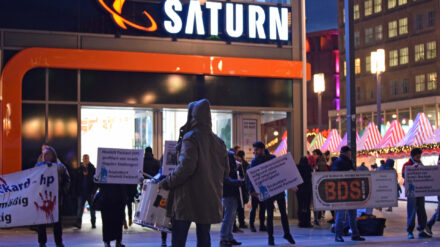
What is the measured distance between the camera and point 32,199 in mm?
12523

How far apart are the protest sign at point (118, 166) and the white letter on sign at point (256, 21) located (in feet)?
25.9

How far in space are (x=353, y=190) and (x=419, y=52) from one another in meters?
63.3

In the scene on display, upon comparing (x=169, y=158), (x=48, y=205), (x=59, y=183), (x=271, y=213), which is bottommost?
(x=271, y=213)

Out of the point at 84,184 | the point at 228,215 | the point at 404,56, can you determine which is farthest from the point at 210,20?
the point at 404,56

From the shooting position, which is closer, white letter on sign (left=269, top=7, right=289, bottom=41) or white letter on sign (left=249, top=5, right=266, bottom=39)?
white letter on sign (left=249, top=5, right=266, bottom=39)

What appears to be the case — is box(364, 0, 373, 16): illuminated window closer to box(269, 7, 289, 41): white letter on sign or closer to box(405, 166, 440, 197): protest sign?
box(269, 7, 289, 41): white letter on sign

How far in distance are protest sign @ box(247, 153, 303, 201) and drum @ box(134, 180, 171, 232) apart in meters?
5.16

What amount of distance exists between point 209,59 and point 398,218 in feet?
24.4

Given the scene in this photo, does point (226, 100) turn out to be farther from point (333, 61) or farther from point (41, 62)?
point (333, 61)

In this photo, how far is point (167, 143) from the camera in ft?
44.3

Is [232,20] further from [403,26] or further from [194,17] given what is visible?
[403,26]

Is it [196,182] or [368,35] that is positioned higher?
[368,35]

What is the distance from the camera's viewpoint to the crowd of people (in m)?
7.37

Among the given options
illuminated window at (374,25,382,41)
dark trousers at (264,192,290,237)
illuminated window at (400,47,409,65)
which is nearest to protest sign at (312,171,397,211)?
dark trousers at (264,192,290,237)
